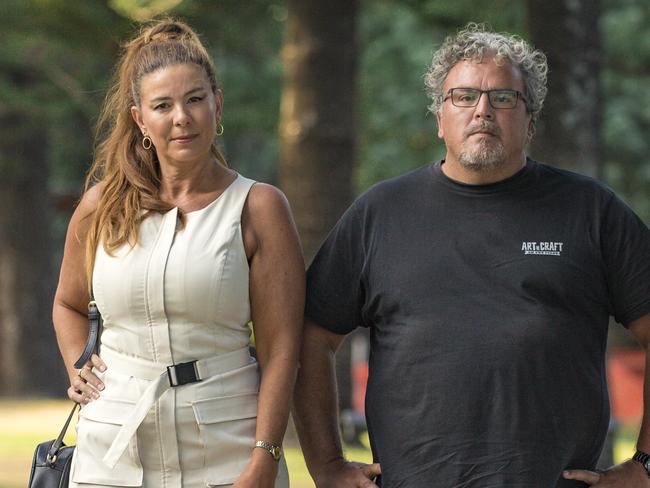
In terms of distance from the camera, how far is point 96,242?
4.24 meters

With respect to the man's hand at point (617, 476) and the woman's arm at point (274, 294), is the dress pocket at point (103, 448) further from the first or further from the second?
the man's hand at point (617, 476)

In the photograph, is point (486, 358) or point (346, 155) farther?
point (346, 155)

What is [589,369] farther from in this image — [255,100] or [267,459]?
[255,100]

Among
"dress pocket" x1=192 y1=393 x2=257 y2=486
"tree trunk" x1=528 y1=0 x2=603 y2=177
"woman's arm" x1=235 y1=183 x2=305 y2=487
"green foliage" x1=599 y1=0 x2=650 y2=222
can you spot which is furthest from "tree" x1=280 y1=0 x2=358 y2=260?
"green foliage" x1=599 y1=0 x2=650 y2=222

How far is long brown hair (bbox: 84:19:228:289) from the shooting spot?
4.20 meters

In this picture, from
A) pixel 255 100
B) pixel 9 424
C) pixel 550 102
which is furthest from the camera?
pixel 255 100

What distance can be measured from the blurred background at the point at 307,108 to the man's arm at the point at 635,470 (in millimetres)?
2974

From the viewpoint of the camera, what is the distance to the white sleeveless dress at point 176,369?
4.08 m

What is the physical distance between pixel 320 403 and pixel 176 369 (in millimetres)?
590

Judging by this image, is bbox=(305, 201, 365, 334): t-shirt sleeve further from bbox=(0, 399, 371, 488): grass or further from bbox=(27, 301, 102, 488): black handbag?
bbox=(0, 399, 371, 488): grass

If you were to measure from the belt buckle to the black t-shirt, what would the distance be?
62cm

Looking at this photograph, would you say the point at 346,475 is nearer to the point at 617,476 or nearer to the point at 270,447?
the point at 270,447

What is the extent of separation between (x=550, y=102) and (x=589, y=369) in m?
3.84

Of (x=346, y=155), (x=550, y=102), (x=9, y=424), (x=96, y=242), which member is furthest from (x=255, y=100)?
(x=96, y=242)
